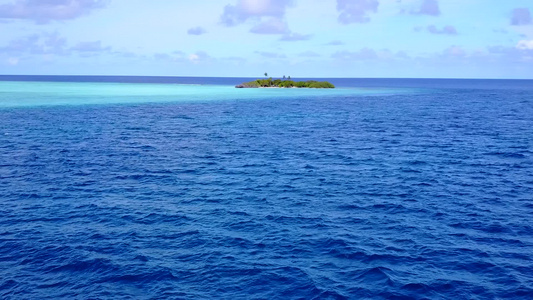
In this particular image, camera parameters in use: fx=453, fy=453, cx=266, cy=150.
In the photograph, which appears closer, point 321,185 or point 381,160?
point 321,185

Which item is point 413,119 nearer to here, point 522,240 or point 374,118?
point 374,118

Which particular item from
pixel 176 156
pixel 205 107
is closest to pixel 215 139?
pixel 176 156

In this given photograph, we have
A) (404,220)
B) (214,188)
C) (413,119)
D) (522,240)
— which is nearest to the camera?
(522,240)

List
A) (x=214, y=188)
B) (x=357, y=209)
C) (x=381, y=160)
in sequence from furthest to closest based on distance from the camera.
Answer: (x=381, y=160), (x=214, y=188), (x=357, y=209)

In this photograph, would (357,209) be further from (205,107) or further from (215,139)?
(205,107)

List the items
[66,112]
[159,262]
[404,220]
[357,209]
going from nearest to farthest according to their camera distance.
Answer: [159,262], [404,220], [357,209], [66,112]

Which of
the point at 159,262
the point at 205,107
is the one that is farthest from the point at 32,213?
the point at 205,107
